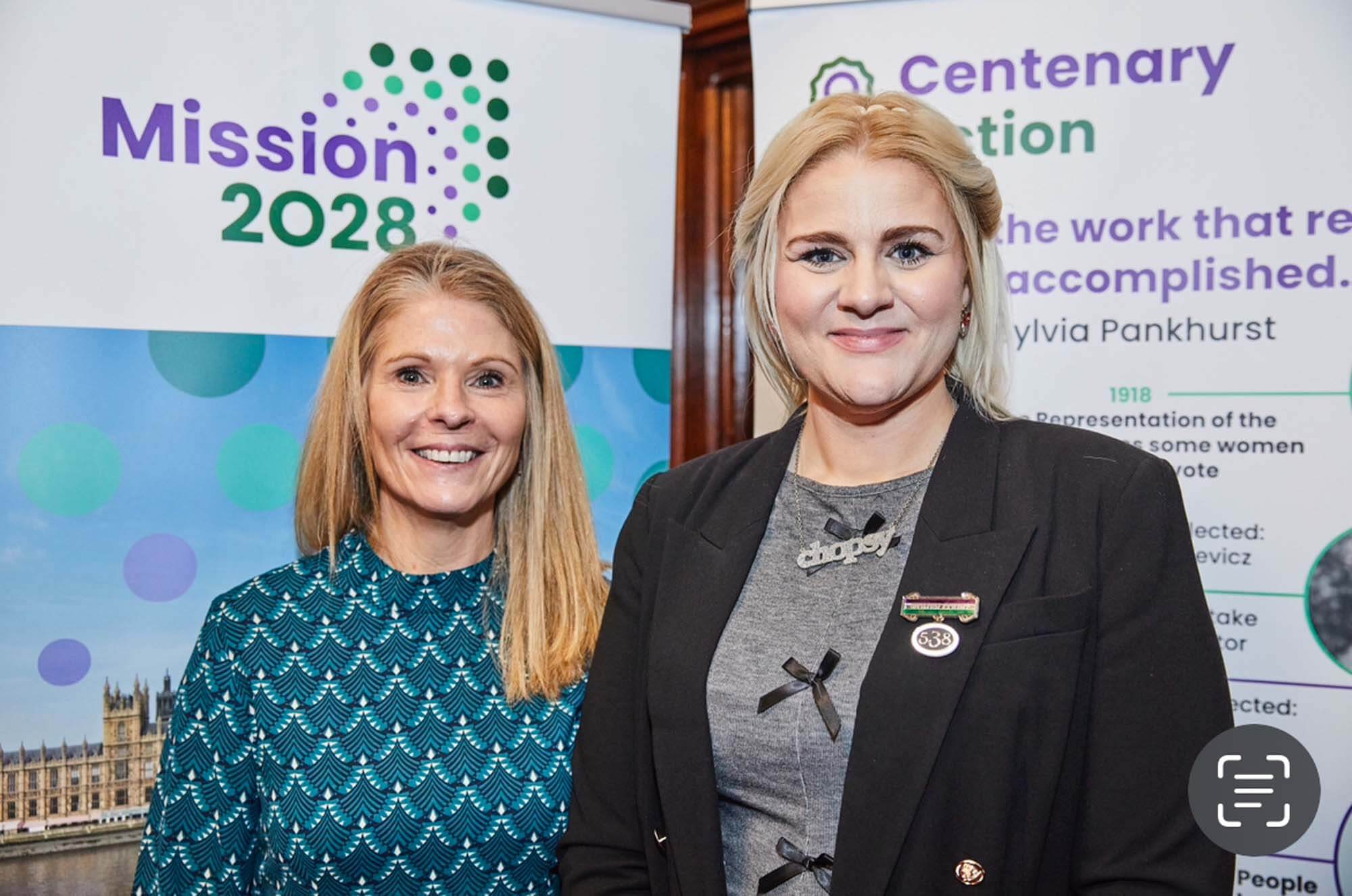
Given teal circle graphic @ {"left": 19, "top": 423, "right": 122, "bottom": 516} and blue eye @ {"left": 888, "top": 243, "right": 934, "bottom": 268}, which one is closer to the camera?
blue eye @ {"left": 888, "top": 243, "right": 934, "bottom": 268}

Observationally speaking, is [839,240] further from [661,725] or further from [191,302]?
[191,302]

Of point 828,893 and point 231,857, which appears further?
point 231,857

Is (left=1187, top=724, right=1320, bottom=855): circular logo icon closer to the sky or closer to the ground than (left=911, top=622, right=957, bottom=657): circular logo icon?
closer to the ground

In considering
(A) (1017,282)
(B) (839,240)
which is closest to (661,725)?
(B) (839,240)

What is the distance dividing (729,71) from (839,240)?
1.72 meters

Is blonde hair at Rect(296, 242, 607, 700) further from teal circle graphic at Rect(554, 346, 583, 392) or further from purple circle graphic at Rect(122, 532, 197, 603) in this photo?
teal circle graphic at Rect(554, 346, 583, 392)

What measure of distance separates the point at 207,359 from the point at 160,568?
0.43 m

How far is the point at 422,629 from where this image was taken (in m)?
1.92

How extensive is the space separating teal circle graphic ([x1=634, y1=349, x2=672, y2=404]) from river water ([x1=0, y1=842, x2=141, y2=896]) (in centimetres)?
148

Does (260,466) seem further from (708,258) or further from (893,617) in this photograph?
(893,617)

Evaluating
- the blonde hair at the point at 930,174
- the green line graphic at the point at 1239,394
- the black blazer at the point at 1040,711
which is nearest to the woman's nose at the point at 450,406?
the blonde hair at the point at 930,174

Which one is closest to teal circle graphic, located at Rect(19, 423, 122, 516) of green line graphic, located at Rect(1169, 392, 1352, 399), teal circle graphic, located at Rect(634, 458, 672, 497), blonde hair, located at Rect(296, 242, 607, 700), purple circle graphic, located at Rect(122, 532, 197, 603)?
purple circle graphic, located at Rect(122, 532, 197, 603)

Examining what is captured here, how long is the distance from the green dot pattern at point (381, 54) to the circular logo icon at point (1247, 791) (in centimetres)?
209

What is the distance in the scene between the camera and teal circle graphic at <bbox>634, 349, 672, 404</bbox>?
2.90 meters
